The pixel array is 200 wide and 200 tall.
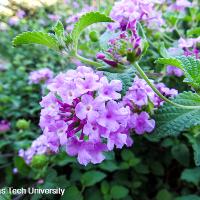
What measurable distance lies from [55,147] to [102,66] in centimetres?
19

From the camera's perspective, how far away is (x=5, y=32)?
237 cm

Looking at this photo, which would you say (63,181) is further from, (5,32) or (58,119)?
(5,32)

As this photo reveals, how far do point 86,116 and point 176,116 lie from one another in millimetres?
212

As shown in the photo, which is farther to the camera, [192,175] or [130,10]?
Answer: [192,175]

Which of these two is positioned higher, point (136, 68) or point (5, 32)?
point (136, 68)

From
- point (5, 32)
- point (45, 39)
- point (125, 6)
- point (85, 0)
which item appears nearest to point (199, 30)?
point (125, 6)

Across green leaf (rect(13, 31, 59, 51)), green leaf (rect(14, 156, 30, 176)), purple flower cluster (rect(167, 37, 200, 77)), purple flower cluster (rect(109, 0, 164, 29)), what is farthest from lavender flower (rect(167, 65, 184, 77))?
green leaf (rect(14, 156, 30, 176))

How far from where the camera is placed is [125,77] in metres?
0.64

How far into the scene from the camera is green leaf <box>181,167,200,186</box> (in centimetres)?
90

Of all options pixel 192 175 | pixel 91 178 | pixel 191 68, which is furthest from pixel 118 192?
pixel 191 68

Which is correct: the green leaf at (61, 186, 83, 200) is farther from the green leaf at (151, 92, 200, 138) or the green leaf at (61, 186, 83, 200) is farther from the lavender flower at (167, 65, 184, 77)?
the lavender flower at (167, 65, 184, 77)

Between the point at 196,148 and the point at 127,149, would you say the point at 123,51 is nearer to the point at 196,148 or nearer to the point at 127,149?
the point at 196,148

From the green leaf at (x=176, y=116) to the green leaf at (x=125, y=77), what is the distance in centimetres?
11

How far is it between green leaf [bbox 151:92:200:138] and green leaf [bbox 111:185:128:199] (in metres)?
0.30
